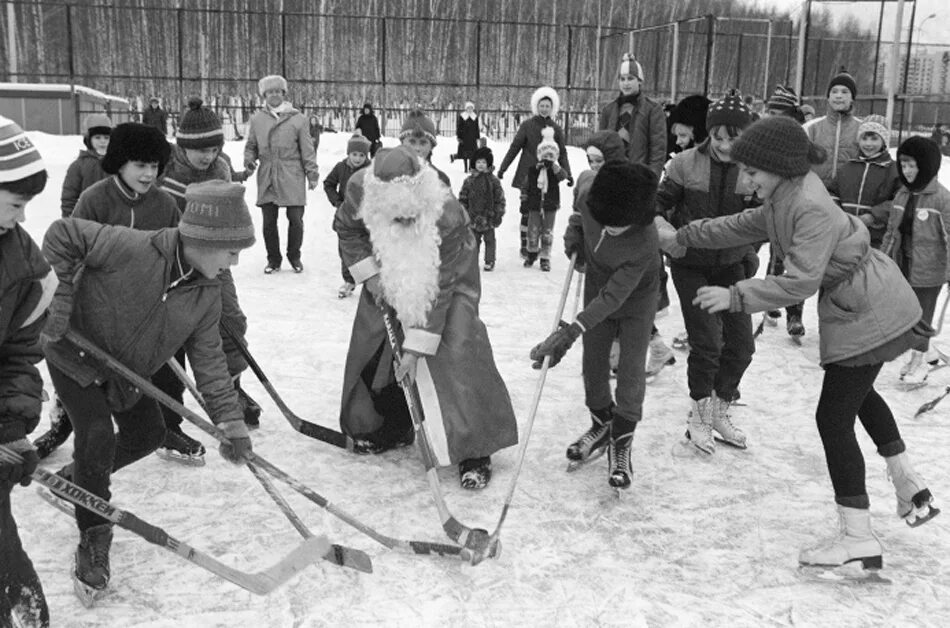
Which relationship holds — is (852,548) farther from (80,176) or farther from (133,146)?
(80,176)

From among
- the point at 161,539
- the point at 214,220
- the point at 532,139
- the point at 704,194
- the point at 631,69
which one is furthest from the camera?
the point at 532,139

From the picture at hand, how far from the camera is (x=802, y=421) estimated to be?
4.60 meters

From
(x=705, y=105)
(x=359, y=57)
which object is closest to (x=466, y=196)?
(x=705, y=105)

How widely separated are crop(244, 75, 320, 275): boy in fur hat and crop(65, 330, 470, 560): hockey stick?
556 cm

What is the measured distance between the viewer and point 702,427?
4.07 metres

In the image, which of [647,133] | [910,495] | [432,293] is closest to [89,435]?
[432,293]

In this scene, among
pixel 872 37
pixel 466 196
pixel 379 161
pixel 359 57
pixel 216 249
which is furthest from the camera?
pixel 359 57

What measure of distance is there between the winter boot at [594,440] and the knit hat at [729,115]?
128 centimetres

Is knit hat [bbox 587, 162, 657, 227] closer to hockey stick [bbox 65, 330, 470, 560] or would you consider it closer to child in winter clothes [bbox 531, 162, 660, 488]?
child in winter clothes [bbox 531, 162, 660, 488]

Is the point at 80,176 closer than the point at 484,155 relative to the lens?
Yes

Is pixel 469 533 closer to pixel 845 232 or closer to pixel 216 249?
pixel 216 249

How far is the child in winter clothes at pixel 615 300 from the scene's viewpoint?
3.25 m

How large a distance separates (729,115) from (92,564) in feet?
9.53

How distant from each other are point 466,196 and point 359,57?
13.9 m
